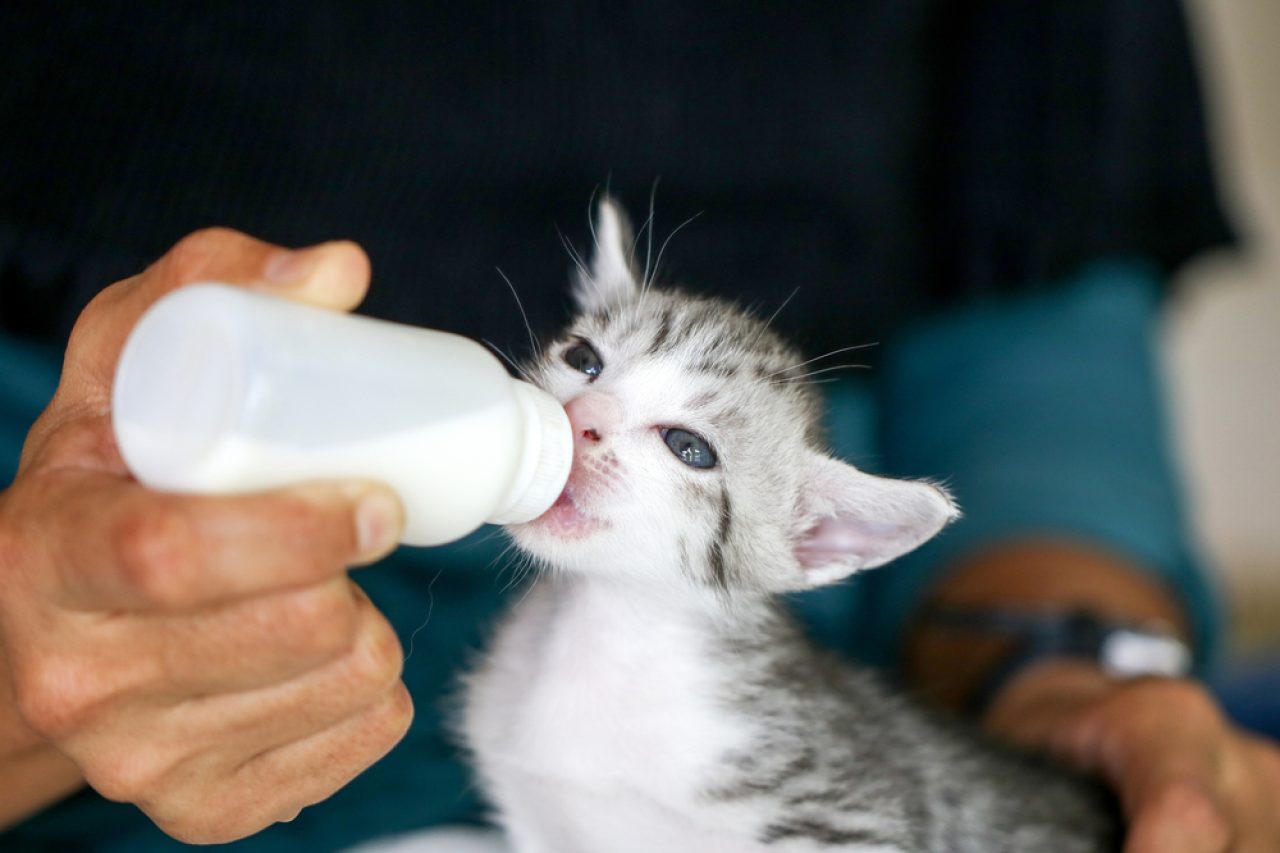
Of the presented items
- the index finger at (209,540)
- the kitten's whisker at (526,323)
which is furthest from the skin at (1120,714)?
the index finger at (209,540)

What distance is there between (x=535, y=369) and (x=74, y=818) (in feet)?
2.00

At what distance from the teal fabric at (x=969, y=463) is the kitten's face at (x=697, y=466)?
0.20 m

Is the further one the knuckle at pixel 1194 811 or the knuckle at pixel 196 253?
the knuckle at pixel 1194 811

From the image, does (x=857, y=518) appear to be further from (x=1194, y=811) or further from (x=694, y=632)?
(x=1194, y=811)

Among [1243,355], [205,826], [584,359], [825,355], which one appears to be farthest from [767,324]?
[1243,355]

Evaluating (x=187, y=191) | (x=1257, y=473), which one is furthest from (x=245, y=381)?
(x=1257, y=473)

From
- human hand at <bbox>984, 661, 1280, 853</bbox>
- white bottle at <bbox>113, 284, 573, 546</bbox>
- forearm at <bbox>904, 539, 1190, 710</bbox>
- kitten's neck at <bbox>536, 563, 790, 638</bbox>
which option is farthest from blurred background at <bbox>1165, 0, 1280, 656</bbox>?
white bottle at <bbox>113, 284, 573, 546</bbox>

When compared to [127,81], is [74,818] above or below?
below

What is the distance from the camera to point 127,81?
1.06 metres

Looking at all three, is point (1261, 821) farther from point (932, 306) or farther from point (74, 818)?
point (74, 818)

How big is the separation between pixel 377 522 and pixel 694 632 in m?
0.51

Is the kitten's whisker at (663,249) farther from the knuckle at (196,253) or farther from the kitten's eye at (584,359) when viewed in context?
the knuckle at (196,253)

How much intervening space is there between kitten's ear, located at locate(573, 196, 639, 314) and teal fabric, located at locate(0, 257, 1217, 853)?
0.27 meters

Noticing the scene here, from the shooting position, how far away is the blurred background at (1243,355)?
8.84 ft
